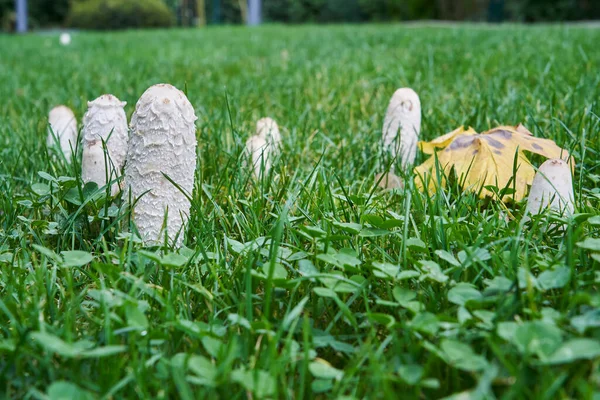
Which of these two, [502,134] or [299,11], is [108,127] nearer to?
[502,134]

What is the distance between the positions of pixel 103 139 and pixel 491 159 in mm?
1255

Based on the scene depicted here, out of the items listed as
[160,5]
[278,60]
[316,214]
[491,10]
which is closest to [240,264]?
[316,214]

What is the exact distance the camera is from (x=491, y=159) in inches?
79.0

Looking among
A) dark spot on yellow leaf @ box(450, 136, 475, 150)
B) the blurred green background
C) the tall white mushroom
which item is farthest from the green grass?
the blurred green background

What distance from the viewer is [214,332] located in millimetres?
1219

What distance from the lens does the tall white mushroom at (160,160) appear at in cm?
158

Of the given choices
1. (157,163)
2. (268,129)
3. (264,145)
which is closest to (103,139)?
(157,163)

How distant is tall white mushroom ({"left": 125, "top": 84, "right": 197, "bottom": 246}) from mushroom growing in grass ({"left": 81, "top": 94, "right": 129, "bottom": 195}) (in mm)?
263

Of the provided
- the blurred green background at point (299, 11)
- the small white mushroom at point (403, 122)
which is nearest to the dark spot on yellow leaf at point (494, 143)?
the small white mushroom at point (403, 122)

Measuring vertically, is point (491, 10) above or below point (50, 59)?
above

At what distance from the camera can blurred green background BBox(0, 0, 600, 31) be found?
1991 cm

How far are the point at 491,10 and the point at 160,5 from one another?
12293mm

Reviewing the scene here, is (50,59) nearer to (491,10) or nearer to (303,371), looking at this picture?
(303,371)

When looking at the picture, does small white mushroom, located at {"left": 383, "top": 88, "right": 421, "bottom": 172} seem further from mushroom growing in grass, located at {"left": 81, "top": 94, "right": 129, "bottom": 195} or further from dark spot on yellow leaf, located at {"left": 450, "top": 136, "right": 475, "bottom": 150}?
mushroom growing in grass, located at {"left": 81, "top": 94, "right": 129, "bottom": 195}
